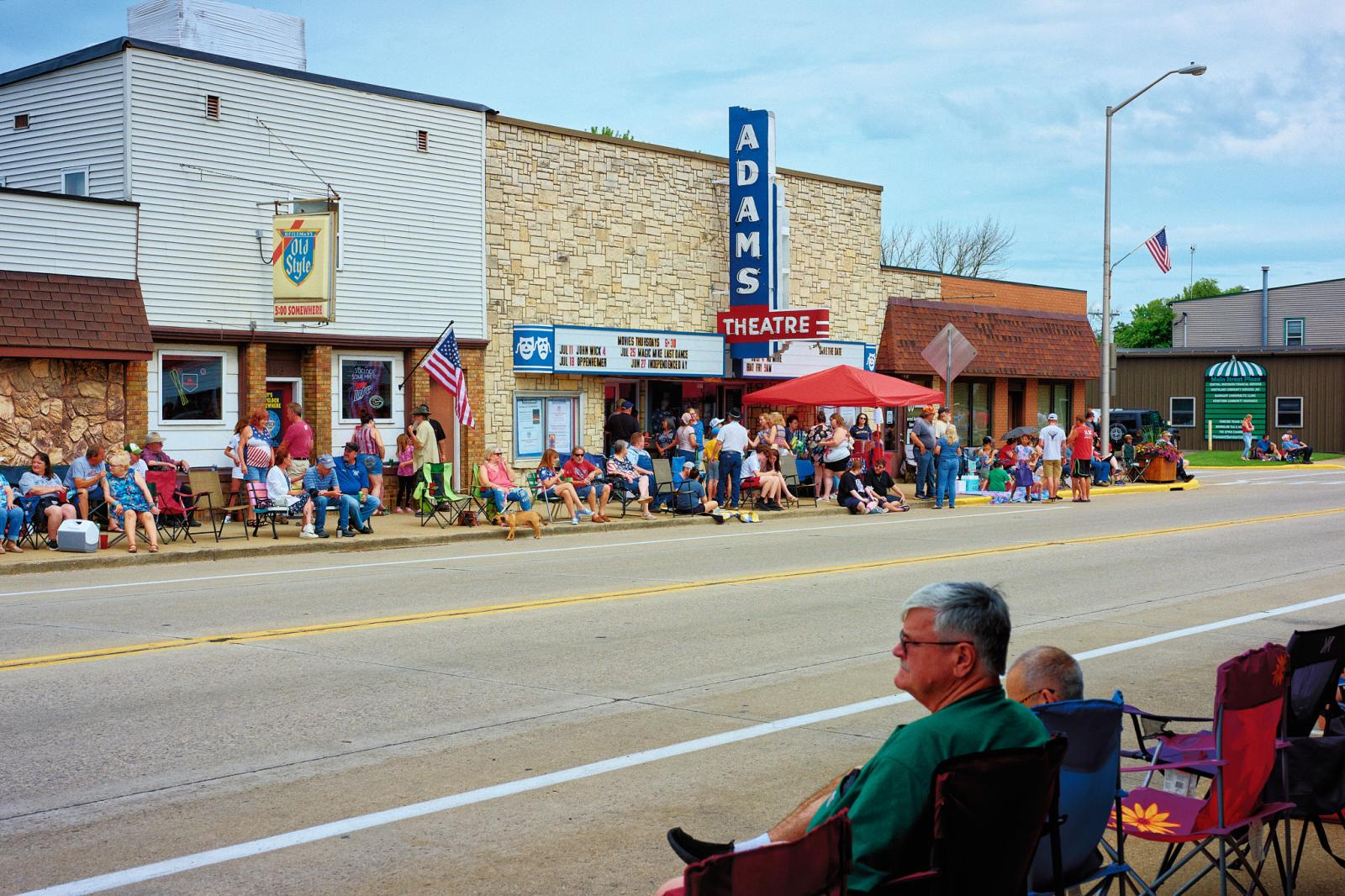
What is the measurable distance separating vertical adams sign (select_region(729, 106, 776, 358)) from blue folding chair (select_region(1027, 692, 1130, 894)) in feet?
85.3

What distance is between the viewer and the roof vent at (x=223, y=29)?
2359 centimetres

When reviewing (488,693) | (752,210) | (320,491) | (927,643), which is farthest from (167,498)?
(927,643)

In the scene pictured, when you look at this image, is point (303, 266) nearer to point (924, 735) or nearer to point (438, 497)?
point (438, 497)

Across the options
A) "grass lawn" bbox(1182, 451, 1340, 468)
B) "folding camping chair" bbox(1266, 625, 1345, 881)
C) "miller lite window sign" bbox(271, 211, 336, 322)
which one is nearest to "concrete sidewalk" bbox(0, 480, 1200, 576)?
"miller lite window sign" bbox(271, 211, 336, 322)

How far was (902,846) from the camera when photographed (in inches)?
137

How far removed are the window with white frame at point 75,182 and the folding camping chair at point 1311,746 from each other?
66.9ft

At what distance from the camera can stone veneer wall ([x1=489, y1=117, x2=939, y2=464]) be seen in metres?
26.1

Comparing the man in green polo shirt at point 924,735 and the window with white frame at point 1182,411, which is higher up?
the window with white frame at point 1182,411

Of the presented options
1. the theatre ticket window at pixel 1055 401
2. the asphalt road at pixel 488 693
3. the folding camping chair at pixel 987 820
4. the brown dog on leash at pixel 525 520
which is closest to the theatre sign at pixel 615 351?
the brown dog on leash at pixel 525 520

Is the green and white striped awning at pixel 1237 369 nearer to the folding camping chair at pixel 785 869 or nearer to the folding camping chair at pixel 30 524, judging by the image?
the folding camping chair at pixel 30 524

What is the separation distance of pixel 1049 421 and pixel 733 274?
7.86 metres

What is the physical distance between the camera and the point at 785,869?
307 cm

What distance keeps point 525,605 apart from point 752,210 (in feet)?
62.4

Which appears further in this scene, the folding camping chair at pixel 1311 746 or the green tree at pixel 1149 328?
the green tree at pixel 1149 328
